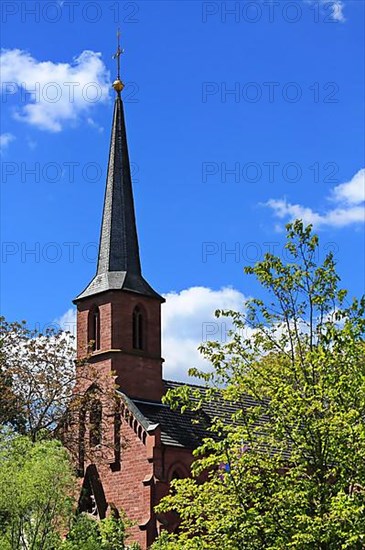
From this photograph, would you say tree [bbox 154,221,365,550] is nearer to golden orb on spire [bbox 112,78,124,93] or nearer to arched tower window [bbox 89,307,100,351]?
arched tower window [bbox 89,307,100,351]

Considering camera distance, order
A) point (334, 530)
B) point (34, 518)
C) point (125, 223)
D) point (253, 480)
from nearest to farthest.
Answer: point (334, 530)
point (253, 480)
point (34, 518)
point (125, 223)

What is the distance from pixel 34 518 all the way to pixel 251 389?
13046 mm

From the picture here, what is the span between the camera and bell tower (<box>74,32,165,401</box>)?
4475 centimetres

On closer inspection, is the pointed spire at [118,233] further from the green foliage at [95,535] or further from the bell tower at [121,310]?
the green foliage at [95,535]

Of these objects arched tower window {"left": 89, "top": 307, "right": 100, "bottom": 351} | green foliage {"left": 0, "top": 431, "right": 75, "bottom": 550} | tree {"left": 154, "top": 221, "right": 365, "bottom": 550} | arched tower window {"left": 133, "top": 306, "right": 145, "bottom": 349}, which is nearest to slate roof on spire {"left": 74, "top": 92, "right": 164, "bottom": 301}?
arched tower window {"left": 89, "top": 307, "right": 100, "bottom": 351}

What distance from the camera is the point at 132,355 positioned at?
148 feet

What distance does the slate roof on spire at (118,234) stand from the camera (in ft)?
153

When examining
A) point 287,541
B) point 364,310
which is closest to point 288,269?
point 364,310

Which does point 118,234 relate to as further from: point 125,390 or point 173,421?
point 173,421

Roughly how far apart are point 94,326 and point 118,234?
5083 mm

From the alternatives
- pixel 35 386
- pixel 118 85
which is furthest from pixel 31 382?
pixel 118 85

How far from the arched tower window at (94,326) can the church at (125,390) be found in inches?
1.9

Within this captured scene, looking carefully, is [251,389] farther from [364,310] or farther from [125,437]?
[125,437]

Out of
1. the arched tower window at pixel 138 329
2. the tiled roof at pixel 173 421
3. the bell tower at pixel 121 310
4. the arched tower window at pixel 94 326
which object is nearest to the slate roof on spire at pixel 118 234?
the bell tower at pixel 121 310
